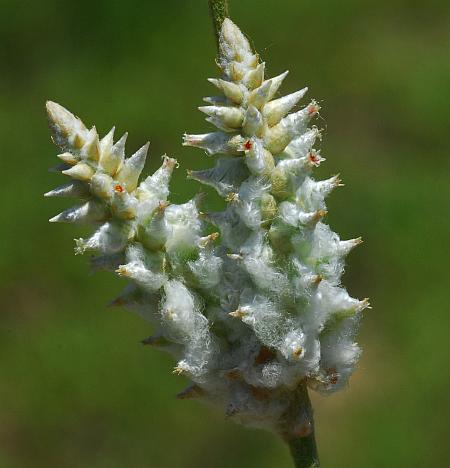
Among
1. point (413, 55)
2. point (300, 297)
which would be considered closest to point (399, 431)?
point (413, 55)

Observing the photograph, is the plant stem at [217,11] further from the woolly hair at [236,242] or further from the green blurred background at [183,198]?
the green blurred background at [183,198]

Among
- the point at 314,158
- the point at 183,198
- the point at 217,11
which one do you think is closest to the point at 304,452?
the point at 314,158

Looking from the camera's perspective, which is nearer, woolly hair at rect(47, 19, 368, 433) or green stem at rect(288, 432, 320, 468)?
woolly hair at rect(47, 19, 368, 433)

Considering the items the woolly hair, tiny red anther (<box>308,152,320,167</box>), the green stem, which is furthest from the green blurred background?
tiny red anther (<box>308,152,320,167</box>)

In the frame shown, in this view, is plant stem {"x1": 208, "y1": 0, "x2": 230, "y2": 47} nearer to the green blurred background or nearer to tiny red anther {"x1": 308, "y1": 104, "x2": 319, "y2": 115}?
tiny red anther {"x1": 308, "y1": 104, "x2": 319, "y2": 115}

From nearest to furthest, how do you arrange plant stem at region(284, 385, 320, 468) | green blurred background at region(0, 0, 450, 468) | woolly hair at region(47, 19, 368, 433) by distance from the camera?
woolly hair at region(47, 19, 368, 433) → plant stem at region(284, 385, 320, 468) → green blurred background at region(0, 0, 450, 468)

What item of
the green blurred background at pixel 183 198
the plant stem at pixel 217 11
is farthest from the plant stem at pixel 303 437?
the green blurred background at pixel 183 198

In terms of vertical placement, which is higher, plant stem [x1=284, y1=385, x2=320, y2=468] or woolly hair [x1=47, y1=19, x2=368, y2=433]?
woolly hair [x1=47, y1=19, x2=368, y2=433]
